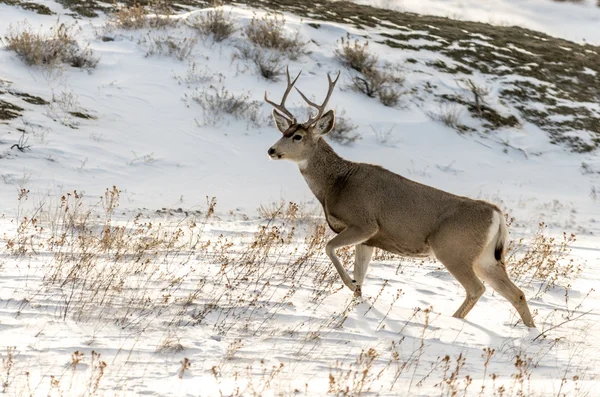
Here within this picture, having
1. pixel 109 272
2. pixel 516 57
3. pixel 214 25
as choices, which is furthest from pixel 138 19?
pixel 109 272

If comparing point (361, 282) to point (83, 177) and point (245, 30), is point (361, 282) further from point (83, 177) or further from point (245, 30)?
point (245, 30)

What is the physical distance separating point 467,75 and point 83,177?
43.6 ft

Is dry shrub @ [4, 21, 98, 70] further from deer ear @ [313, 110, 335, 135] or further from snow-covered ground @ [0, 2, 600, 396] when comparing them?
deer ear @ [313, 110, 335, 135]

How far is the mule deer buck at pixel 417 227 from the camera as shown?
7336 mm

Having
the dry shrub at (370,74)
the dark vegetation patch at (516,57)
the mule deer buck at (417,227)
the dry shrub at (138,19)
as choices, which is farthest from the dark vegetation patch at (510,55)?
the mule deer buck at (417,227)

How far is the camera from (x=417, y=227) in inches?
295

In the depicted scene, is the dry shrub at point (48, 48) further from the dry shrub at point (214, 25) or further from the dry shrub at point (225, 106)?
the dry shrub at point (214, 25)

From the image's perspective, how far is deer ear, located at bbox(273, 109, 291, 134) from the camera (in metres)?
9.15

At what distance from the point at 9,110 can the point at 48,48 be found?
3089 mm

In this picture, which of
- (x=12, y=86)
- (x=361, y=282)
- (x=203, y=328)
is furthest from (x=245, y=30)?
(x=203, y=328)

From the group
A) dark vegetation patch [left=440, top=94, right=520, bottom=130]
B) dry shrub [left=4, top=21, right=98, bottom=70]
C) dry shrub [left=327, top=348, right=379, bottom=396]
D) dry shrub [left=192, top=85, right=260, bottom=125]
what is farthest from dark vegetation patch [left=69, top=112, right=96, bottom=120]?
dry shrub [left=327, top=348, right=379, bottom=396]

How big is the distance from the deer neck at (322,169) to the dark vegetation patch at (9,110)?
8.11 m

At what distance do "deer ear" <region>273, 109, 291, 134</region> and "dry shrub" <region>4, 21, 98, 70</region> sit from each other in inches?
377

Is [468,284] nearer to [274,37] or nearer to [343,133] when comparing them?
[343,133]
